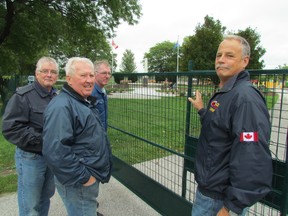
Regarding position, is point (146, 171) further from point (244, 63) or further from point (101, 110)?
point (244, 63)

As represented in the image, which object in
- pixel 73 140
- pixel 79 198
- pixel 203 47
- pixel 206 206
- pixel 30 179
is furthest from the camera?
pixel 203 47

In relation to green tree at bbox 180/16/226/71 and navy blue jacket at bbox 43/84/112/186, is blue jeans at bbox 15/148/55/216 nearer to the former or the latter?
navy blue jacket at bbox 43/84/112/186

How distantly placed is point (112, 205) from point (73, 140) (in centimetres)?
232

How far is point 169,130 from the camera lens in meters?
3.61

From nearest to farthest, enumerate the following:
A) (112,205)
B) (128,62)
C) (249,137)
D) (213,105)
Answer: (249,137) → (213,105) → (112,205) → (128,62)

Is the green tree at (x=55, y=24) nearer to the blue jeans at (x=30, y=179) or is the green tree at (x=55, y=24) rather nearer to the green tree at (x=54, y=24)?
the green tree at (x=54, y=24)

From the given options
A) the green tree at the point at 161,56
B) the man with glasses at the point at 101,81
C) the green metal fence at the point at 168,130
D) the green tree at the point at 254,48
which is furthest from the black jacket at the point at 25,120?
the green tree at the point at 161,56

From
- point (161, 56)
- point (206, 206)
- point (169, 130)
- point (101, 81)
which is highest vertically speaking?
point (161, 56)

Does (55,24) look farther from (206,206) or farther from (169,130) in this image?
(206,206)

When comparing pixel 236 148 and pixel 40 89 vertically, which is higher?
pixel 40 89

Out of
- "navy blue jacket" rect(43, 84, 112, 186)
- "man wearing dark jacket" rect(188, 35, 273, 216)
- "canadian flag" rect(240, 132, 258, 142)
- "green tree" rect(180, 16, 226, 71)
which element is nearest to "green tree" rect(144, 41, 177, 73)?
"green tree" rect(180, 16, 226, 71)

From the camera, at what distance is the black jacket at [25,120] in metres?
2.61

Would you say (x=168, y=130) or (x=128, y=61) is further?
(x=128, y=61)

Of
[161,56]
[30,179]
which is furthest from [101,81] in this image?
[161,56]
